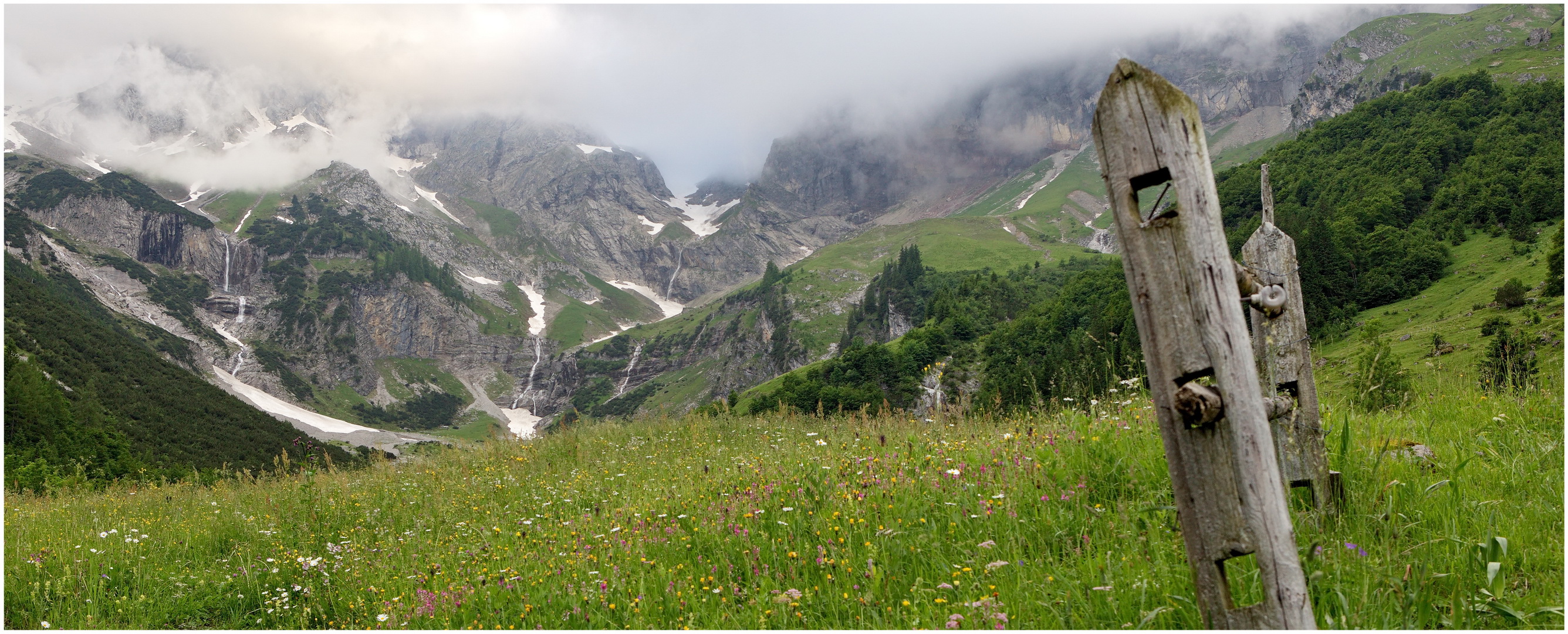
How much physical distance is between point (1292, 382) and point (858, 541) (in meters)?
3.21

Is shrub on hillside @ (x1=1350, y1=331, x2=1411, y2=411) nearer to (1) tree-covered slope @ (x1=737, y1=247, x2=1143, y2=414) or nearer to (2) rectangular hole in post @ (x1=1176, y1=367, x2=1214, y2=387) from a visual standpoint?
(2) rectangular hole in post @ (x1=1176, y1=367, x2=1214, y2=387)

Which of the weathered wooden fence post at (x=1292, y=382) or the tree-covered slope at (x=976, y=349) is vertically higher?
the weathered wooden fence post at (x=1292, y=382)

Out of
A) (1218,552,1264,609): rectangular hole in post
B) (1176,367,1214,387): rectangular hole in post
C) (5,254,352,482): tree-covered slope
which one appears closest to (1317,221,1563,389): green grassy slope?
(1218,552,1264,609): rectangular hole in post

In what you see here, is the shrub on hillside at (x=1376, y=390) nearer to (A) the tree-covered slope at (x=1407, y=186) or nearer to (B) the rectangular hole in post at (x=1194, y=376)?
(B) the rectangular hole in post at (x=1194, y=376)

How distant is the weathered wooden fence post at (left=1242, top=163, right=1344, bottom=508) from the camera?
15.0 feet

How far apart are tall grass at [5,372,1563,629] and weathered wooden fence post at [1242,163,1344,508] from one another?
254 mm

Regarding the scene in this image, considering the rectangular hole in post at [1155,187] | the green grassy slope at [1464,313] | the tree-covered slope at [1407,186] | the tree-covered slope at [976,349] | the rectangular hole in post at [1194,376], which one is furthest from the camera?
the tree-covered slope at [1407,186]

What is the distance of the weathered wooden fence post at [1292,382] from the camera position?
4582 mm

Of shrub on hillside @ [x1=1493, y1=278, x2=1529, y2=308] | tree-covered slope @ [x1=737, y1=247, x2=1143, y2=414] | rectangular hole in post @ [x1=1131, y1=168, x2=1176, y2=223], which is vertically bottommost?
tree-covered slope @ [x1=737, y1=247, x2=1143, y2=414]

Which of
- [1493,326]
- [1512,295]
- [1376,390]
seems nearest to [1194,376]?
[1376,390]

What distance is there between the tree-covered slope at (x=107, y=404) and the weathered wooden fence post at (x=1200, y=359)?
212 ft

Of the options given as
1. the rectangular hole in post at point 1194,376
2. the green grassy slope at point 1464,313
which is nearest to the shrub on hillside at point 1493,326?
the green grassy slope at point 1464,313

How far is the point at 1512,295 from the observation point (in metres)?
58.2

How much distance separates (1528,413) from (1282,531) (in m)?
6.10
